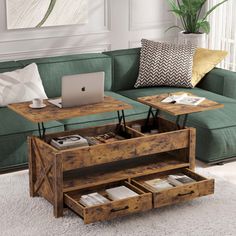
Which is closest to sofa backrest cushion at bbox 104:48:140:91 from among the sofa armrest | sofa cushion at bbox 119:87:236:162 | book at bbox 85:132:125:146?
the sofa armrest

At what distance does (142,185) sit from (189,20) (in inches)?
99.9

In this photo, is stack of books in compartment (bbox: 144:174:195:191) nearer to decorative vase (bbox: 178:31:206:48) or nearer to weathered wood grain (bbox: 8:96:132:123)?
weathered wood grain (bbox: 8:96:132:123)

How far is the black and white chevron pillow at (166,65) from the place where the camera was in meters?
5.80

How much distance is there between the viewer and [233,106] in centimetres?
536

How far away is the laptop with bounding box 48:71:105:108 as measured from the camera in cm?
434

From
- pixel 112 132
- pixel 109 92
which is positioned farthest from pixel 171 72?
pixel 112 132

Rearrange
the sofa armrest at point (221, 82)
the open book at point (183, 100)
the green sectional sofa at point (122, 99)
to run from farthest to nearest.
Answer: the sofa armrest at point (221, 82), the green sectional sofa at point (122, 99), the open book at point (183, 100)

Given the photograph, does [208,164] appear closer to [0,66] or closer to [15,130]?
[15,130]

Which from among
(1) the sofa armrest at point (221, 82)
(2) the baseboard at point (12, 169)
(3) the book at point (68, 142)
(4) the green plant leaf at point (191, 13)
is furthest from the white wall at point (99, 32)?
(3) the book at point (68, 142)

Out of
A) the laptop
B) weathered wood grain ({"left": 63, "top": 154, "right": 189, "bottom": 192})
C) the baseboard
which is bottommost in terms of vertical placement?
the baseboard

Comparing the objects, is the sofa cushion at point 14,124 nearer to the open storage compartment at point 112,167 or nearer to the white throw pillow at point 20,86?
the white throw pillow at point 20,86

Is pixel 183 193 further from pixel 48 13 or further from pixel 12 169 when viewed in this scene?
pixel 48 13

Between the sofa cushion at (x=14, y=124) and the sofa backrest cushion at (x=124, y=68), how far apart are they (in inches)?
40.3

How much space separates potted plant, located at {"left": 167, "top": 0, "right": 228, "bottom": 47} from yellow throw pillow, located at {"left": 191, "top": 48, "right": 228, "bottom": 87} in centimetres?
47
